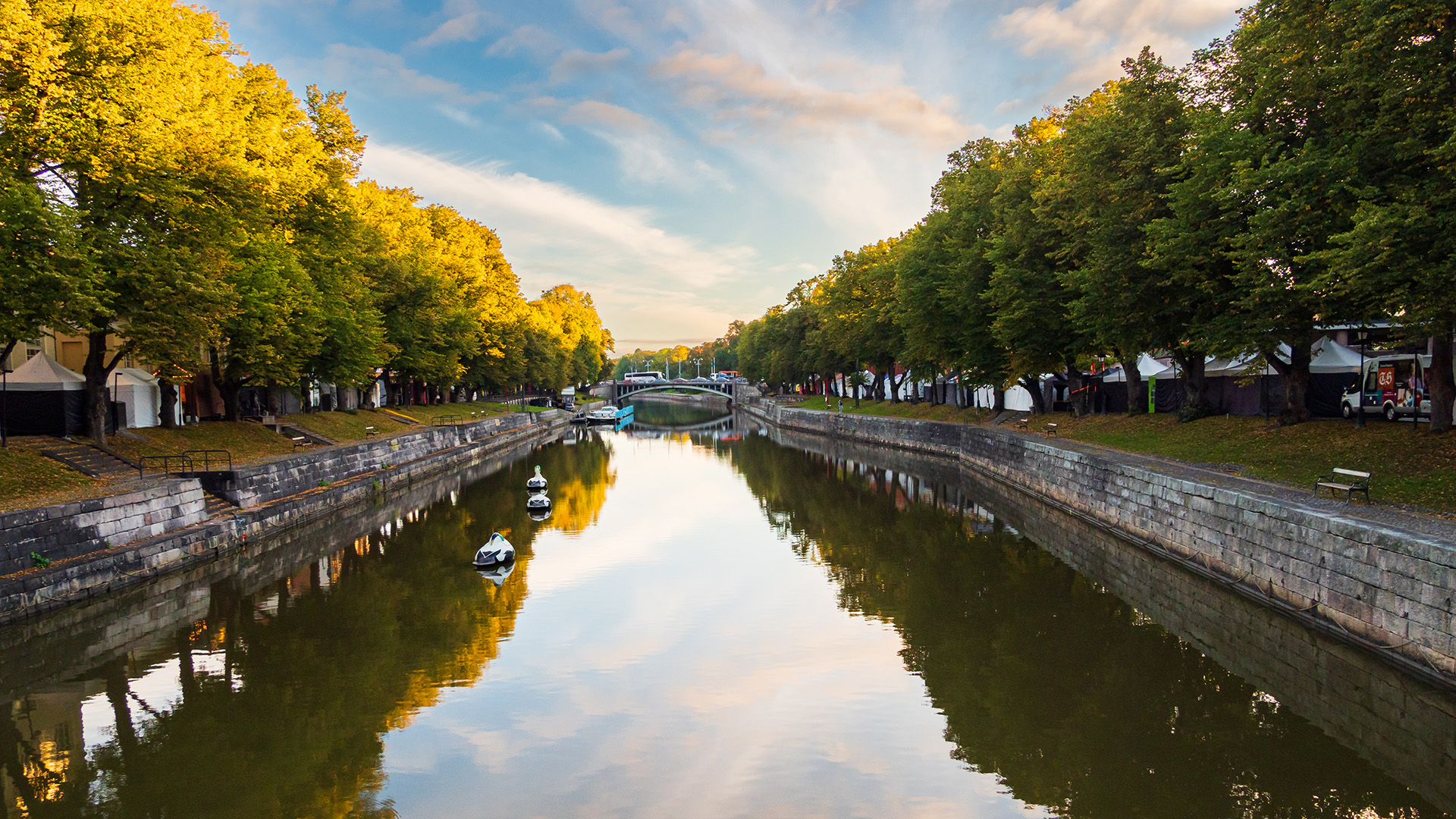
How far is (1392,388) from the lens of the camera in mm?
23688

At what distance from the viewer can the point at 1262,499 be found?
1415 centimetres

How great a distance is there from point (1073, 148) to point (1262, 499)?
16.2 m

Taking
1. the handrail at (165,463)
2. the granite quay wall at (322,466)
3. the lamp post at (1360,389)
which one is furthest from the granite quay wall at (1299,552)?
the handrail at (165,463)

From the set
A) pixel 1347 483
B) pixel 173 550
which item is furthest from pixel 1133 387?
pixel 173 550

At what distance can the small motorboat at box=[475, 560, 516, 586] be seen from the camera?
62.0 feet

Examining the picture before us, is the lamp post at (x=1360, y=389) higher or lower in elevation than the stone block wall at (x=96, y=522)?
higher

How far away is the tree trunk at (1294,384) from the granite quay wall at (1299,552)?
506 centimetres

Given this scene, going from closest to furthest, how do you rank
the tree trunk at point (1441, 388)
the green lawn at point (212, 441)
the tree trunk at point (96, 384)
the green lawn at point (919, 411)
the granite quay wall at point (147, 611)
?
1. the granite quay wall at point (147, 611)
2. the tree trunk at point (1441, 388)
3. the tree trunk at point (96, 384)
4. the green lawn at point (212, 441)
5. the green lawn at point (919, 411)

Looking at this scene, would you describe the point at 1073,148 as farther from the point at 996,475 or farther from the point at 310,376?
the point at 310,376

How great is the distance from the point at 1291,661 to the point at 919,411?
147 ft

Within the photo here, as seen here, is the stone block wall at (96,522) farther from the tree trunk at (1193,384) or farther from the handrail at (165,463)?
the tree trunk at (1193,384)

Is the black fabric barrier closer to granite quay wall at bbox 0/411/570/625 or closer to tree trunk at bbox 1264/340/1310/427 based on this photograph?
granite quay wall at bbox 0/411/570/625

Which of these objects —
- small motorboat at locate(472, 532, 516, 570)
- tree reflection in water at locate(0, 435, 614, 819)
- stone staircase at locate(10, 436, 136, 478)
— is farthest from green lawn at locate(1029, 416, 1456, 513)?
stone staircase at locate(10, 436, 136, 478)

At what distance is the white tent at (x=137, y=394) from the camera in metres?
27.1
